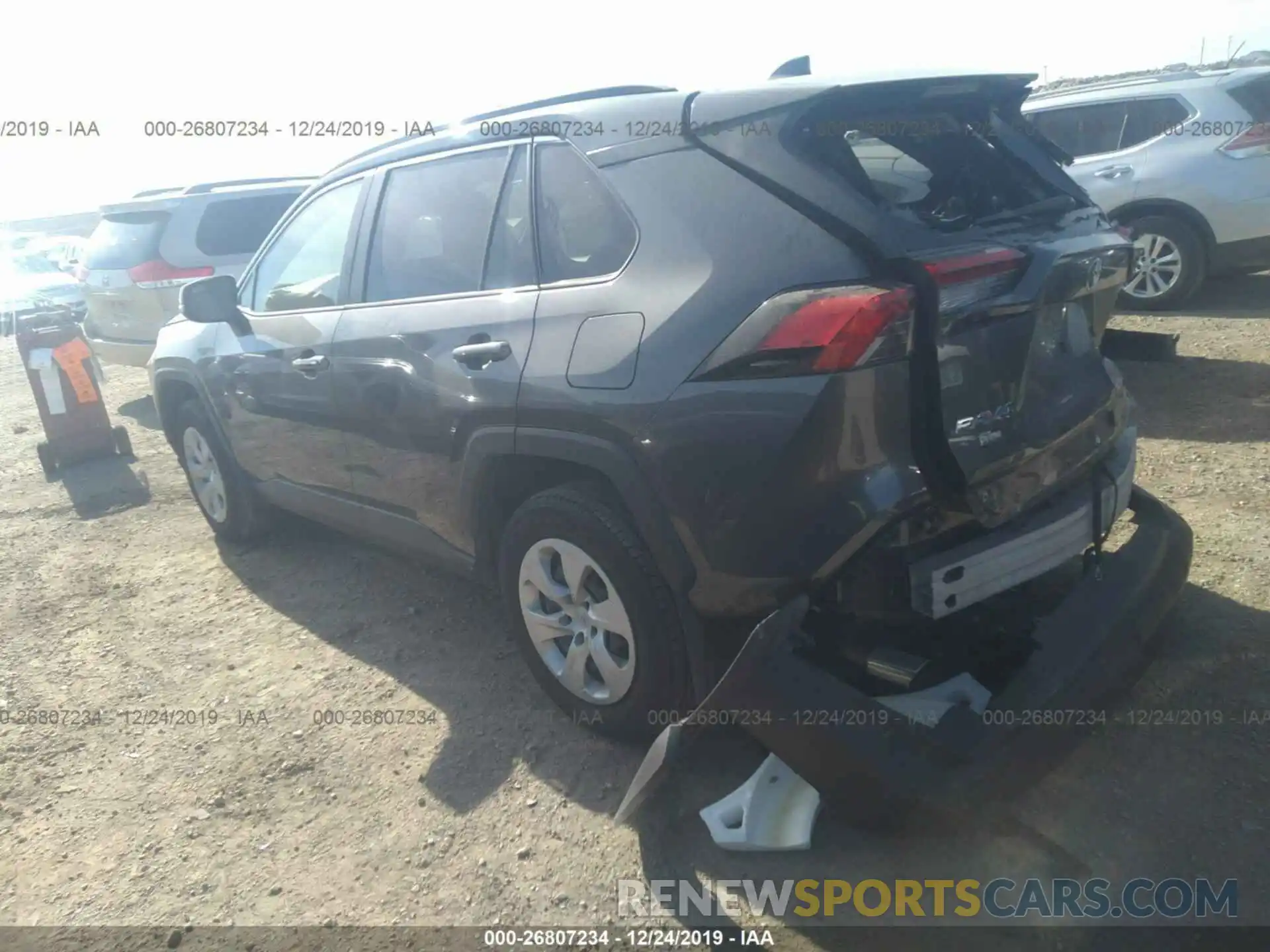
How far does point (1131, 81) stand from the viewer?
797cm

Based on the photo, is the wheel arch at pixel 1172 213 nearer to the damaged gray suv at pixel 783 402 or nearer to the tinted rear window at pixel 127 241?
the damaged gray suv at pixel 783 402

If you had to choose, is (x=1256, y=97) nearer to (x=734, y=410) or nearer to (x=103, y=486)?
(x=734, y=410)

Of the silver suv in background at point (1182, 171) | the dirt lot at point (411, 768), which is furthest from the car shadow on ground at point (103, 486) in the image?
the silver suv in background at point (1182, 171)

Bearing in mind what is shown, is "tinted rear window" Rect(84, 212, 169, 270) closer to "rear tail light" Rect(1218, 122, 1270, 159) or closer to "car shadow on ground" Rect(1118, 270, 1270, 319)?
"car shadow on ground" Rect(1118, 270, 1270, 319)

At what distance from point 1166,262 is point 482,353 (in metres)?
6.56

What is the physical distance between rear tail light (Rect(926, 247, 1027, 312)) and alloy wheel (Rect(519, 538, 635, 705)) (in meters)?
1.18

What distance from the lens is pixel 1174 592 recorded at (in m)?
2.75

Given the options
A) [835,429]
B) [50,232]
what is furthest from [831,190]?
[50,232]

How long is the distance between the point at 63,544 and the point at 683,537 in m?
4.66

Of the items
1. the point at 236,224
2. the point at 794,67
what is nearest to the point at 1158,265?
the point at 794,67

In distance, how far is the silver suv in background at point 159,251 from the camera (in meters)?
8.02

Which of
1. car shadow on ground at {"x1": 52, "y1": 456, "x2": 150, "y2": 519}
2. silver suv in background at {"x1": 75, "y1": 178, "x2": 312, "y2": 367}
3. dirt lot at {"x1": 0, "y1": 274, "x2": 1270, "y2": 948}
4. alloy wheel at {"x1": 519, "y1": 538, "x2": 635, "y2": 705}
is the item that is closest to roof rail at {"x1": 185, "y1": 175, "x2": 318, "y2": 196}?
silver suv in background at {"x1": 75, "y1": 178, "x2": 312, "y2": 367}

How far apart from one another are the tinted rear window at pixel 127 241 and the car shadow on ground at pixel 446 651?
13.9 ft

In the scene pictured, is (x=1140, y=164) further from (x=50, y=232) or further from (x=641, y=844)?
(x=50, y=232)
